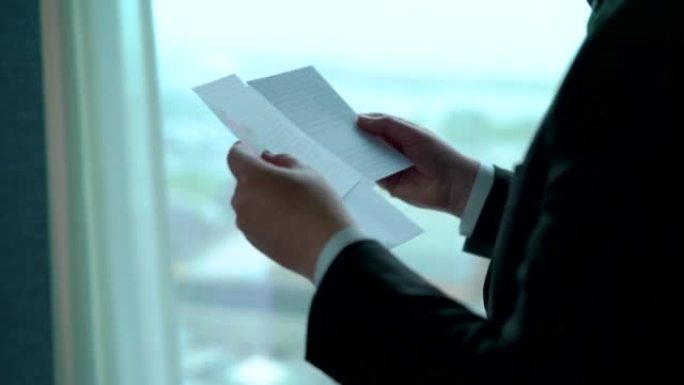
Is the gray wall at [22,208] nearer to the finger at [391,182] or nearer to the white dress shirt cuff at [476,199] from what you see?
the finger at [391,182]

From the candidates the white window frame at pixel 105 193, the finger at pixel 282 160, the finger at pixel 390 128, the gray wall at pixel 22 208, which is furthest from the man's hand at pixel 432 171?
the gray wall at pixel 22 208

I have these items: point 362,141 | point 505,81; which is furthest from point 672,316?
point 505,81

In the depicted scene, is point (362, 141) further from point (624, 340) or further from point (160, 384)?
point (160, 384)

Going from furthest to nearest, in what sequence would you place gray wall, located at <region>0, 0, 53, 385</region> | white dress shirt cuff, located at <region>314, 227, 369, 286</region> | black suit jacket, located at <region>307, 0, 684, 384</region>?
gray wall, located at <region>0, 0, 53, 385</region> < white dress shirt cuff, located at <region>314, 227, 369, 286</region> < black suit jacket, located at <region>307, 0, 684, 384</region>

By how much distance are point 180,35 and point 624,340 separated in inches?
40.5

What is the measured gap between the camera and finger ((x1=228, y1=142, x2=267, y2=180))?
2.45 ft

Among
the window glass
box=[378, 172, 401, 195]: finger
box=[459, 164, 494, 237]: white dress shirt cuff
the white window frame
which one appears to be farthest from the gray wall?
box=[459, 164, 494, 237]: white dress shirt cuff

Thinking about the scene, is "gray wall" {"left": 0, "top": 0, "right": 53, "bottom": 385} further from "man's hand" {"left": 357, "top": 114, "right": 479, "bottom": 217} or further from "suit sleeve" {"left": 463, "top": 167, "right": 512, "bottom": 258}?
"suit sleeve" {"left": 463, "top": 167, "right": 512, "bottom": 258}

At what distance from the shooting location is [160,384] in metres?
1.42

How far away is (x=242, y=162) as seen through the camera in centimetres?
75

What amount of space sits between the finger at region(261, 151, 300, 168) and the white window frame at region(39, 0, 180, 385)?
0.62 metres

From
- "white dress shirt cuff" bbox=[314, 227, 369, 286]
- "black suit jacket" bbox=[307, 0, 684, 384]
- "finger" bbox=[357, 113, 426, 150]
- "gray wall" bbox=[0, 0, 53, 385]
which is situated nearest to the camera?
"black suit jacket" bbox=[307, 0, 684, 384]

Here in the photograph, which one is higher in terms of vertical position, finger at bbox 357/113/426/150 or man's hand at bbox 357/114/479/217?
finger at bbox 357/113/426/150

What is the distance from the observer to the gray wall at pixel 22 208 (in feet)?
4.26
